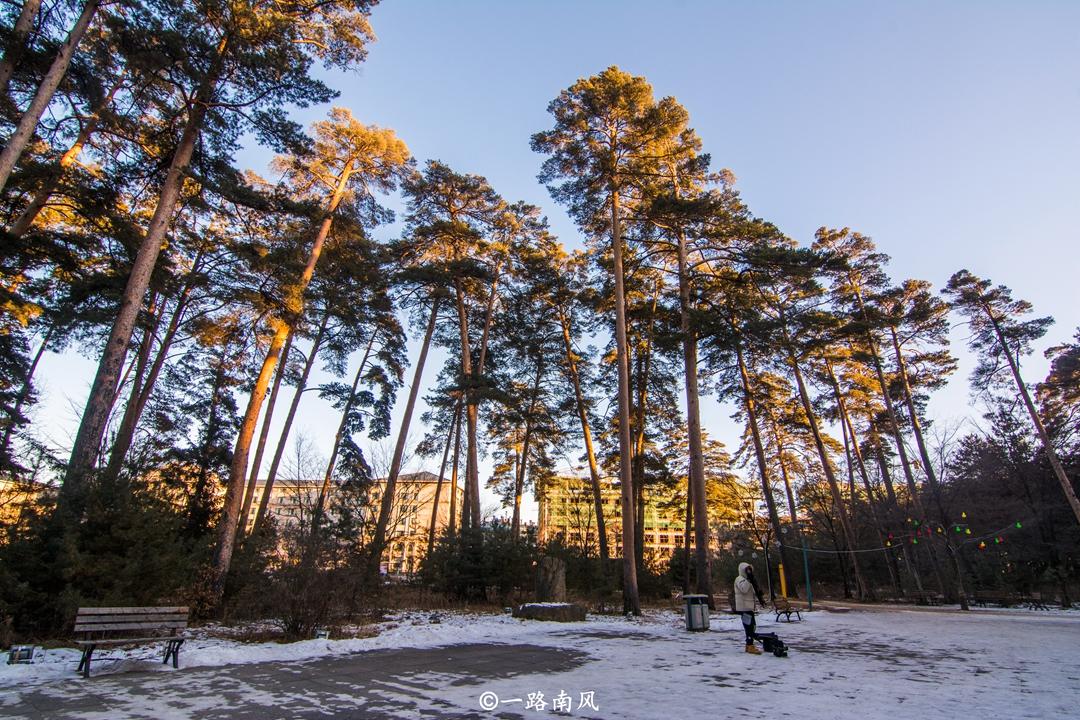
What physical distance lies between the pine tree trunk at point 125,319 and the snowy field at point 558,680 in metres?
3.03

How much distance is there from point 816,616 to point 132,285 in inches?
831

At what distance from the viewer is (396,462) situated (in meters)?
16.8

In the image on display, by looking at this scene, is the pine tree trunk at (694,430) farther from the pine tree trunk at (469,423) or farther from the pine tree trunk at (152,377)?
the pine tree trunk at (152,377)

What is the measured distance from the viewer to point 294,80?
11.2 meters

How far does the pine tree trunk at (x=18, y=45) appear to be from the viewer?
29.8 feet

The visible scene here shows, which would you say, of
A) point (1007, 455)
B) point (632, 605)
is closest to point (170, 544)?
point (632, 605)

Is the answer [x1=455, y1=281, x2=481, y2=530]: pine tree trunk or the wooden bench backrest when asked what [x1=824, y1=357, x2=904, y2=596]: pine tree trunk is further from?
the wooden bench backrest

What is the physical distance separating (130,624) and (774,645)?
9221 millimetres

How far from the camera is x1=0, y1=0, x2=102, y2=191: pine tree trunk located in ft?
27.1

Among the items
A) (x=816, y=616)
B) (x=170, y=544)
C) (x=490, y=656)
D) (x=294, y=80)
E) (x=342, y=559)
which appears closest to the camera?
(x=490, y=656)

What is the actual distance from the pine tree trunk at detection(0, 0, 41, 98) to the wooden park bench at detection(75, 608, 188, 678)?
393 inches

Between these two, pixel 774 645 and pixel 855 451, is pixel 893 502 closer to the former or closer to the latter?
pixel 855 451

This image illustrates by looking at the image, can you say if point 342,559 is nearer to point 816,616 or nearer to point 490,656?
point 490,656

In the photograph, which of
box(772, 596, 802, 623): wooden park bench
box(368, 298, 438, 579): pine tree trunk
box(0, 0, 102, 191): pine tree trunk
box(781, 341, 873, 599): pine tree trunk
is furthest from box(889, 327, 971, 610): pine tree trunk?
box(0, 0, 102, 191): pine tree trunk
